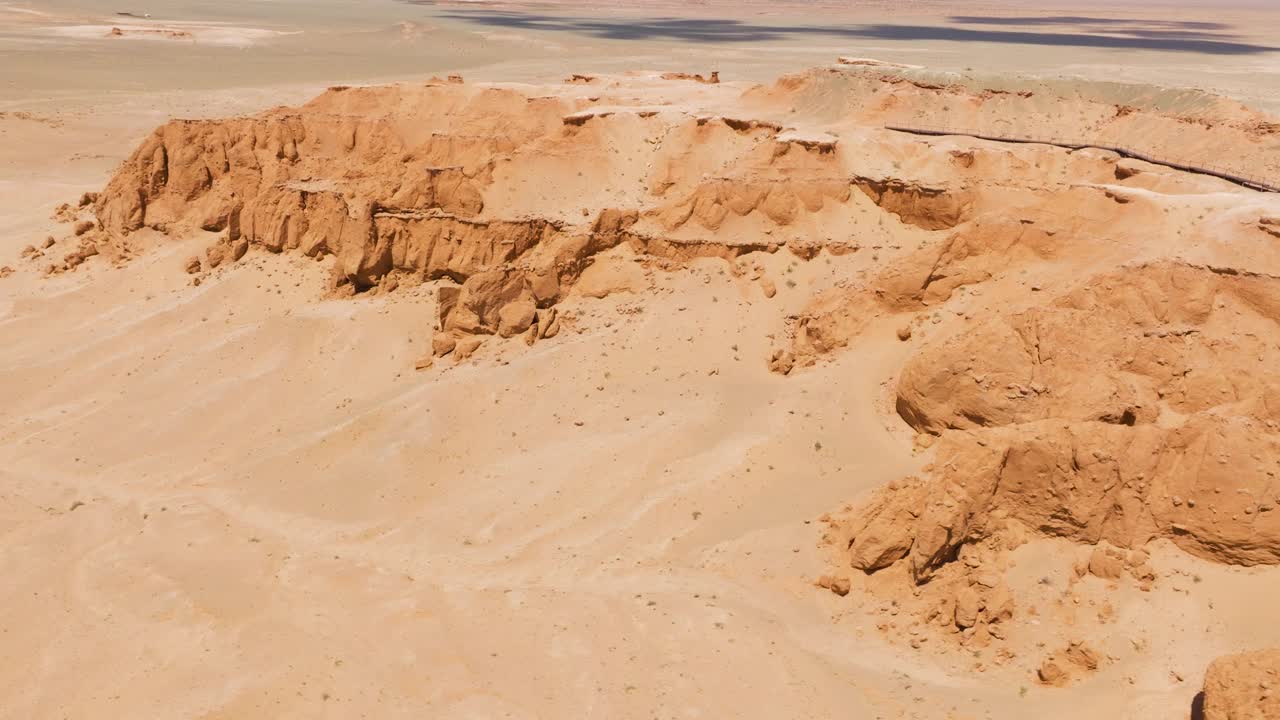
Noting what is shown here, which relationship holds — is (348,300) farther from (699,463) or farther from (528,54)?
(528,54)

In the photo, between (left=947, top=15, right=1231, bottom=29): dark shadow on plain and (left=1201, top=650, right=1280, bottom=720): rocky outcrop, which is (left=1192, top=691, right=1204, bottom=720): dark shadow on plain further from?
(left=947, top=15, right=1231, bottom=29): dark shadow on plain

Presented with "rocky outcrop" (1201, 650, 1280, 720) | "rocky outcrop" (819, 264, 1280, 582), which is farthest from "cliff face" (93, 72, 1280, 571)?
"rocky outcrop" (1201, 650, 1280, 720)

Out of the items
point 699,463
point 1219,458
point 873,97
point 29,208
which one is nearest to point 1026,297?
point 1219,458

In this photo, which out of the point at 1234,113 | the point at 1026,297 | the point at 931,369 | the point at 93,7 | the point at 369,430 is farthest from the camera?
the point at 93,7

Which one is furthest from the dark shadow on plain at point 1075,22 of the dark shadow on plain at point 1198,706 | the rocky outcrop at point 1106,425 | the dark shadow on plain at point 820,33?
the dark shadow on plain at point 1198,706

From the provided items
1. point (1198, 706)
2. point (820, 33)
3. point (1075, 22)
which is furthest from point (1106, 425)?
point (1075, 22)

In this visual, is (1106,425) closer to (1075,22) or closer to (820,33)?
(820,33)

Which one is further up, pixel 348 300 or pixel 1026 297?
pixel 1026 297

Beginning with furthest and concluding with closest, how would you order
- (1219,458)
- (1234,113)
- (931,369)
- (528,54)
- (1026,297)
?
A: 1. (528,54)
2. (1234,113)
3. (1026,297)
4. (931,369)
5. (1219,458)
